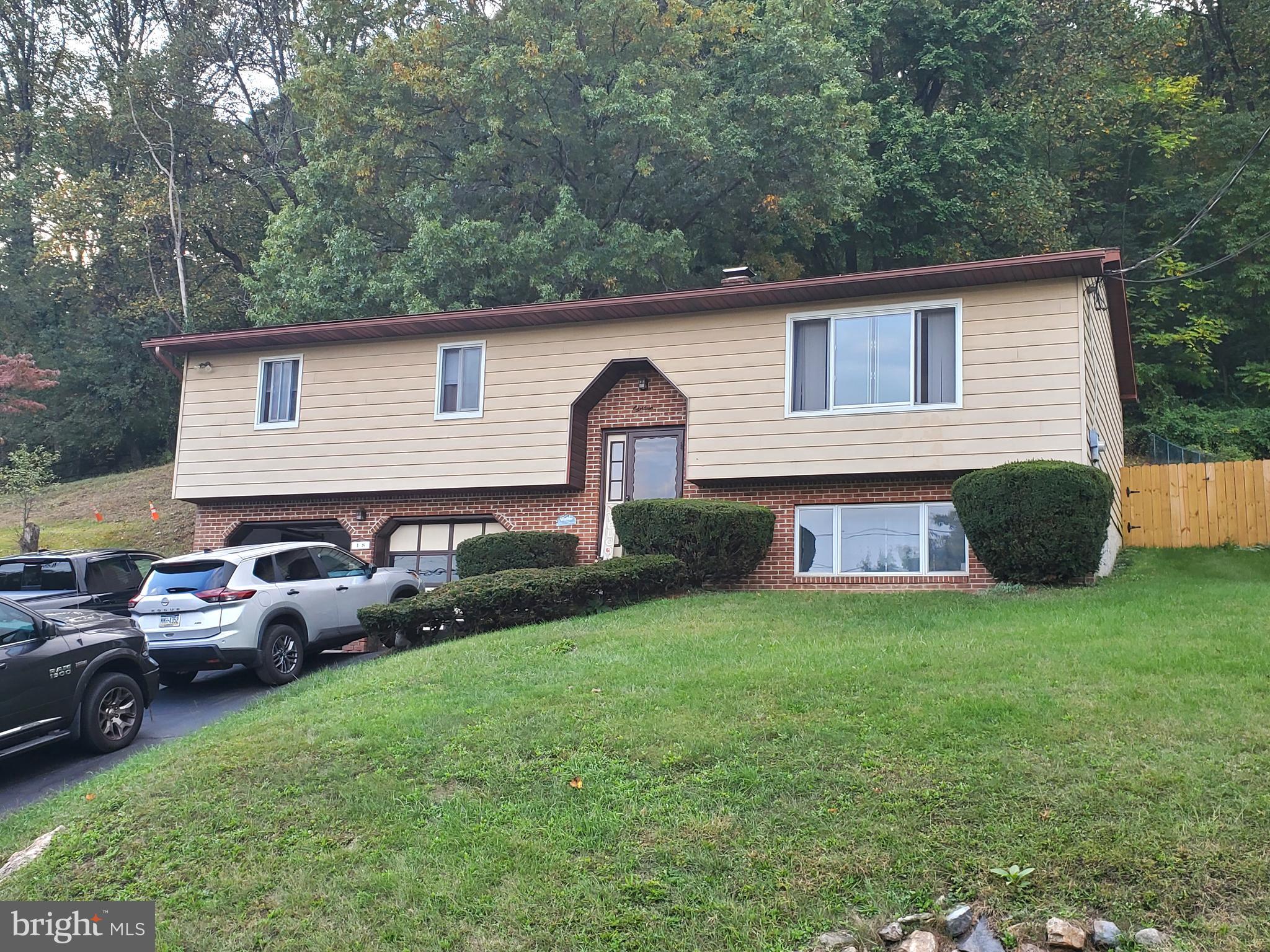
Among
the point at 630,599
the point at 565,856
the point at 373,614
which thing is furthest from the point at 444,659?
the point at 565,856

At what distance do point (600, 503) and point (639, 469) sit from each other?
0.82 meters

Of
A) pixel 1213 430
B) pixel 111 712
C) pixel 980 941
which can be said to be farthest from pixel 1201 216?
pixel 111 712

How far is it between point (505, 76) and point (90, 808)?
2099 centimetres

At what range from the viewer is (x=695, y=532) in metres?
15.0

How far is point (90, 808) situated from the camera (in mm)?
7352

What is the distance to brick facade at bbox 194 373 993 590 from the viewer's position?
15.8 meters

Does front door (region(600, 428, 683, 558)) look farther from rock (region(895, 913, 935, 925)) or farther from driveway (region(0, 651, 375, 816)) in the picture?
rock (region(895, 913, 935, 925))

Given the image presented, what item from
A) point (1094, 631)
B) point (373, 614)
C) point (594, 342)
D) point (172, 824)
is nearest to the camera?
point (172, 824)

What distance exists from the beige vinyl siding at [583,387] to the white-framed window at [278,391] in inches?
5.3

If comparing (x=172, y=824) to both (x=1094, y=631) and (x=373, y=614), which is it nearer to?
(x=373, y=614)

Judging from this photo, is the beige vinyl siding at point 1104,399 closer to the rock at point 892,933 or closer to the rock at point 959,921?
the rock at point 959,921

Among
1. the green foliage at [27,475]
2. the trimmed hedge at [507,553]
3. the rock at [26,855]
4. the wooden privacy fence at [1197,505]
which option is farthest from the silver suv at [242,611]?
the wooden privacy fence at [1197,505]

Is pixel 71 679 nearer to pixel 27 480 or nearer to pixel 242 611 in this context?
pixel 242 611

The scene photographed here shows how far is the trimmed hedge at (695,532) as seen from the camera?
1507 cm
